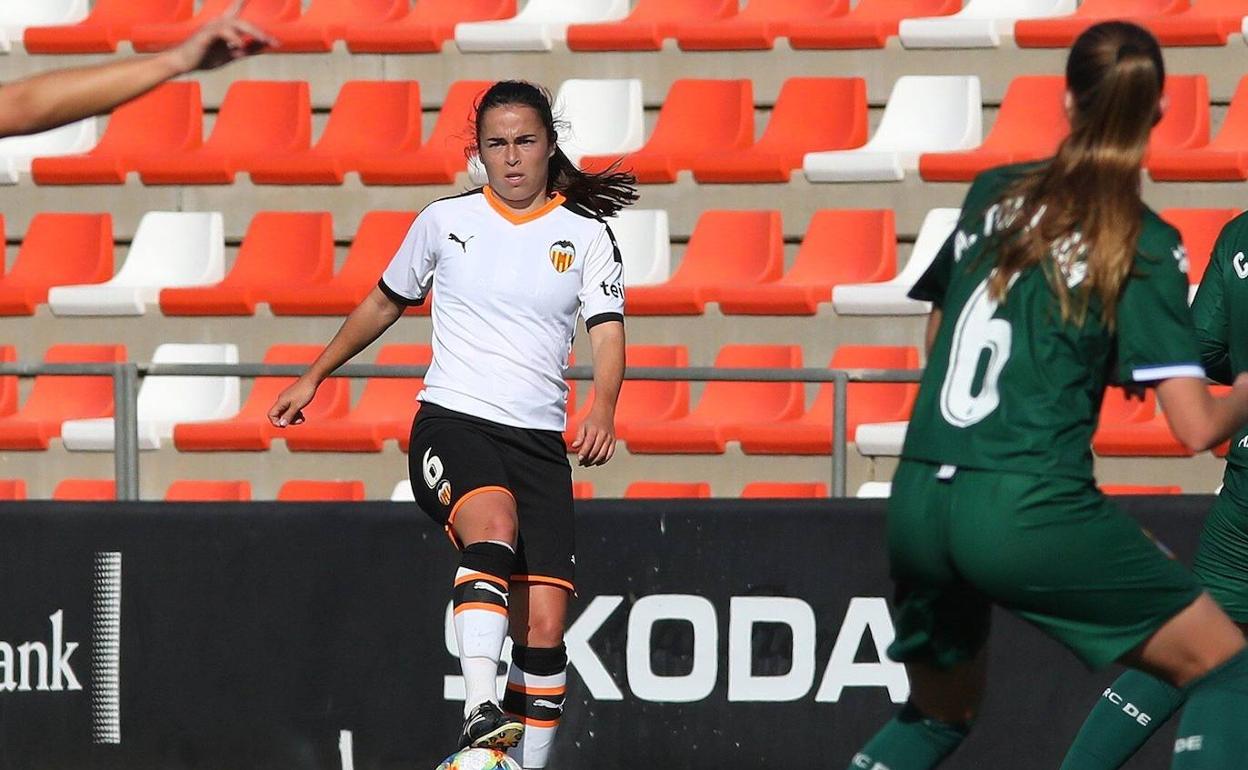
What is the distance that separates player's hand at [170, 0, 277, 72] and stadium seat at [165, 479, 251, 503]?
649 centimetres

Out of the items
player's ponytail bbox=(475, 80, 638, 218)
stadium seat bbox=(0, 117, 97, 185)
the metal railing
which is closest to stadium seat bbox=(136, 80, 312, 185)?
stadium seat bbox=(0, 117, 97, 185)

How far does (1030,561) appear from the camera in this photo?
379 centimetres

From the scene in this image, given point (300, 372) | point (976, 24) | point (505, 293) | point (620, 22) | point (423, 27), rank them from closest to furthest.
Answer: point (505, 293)
point (300, 372)
point (976, 24)
point (620, 22)
point (423, 27)

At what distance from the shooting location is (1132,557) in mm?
3857

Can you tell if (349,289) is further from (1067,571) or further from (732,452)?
(1067,571)

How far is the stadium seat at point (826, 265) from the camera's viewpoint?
387 inches

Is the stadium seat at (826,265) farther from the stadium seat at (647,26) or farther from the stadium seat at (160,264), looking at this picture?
the stadium seat at (160,264)

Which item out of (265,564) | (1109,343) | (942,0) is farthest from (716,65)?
(1109,343)

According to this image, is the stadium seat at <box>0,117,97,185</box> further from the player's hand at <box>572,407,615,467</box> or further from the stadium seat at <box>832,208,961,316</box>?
the player's hand at <box>572,407,615,467</box>

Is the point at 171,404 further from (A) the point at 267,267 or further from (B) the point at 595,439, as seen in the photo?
(B) the point at 595,439

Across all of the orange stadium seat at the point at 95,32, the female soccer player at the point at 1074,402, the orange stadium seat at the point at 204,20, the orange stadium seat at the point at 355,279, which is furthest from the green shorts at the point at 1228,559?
the orange stadium seat at the point at 95,32

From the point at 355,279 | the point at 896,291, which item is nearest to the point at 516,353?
the point at 896,291

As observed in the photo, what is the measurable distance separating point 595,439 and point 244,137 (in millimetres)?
6331

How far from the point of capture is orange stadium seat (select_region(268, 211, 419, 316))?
1029 cm
